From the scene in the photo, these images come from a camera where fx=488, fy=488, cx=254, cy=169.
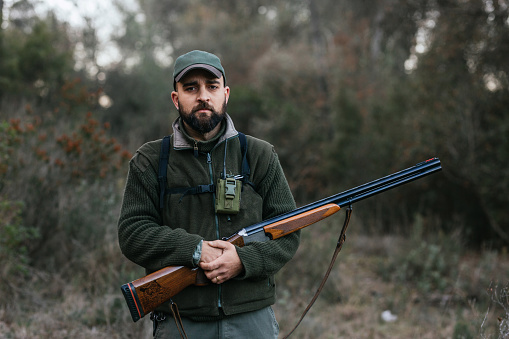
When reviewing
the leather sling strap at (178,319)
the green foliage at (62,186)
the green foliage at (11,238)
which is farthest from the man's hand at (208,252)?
the green foliage at (62,186)

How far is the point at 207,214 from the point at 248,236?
0.25 meters

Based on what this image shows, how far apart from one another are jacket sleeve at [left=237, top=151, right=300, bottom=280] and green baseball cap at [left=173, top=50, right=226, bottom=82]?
0.58m

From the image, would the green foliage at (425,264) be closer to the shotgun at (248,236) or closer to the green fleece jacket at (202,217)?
the shotgun at (248,236)

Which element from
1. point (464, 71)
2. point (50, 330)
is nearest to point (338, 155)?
point (464, 71)

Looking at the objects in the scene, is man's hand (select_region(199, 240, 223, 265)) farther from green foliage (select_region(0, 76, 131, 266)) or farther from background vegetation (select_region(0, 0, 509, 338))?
green foliage (select_region(0, 76, 131, 266))

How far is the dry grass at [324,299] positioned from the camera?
15.1 ft

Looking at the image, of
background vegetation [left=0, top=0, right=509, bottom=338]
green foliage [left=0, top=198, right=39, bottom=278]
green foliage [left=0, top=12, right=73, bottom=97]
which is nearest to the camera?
green foliage [left=0, top=198, right=39, bottom=278]

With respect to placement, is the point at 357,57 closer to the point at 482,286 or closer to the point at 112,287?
the point at 482,286

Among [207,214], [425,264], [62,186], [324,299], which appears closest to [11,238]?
[62,186]

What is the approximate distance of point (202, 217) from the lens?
2574mm

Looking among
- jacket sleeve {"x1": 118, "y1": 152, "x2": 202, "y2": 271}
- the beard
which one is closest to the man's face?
the beard

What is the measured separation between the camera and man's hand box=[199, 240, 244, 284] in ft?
7.90

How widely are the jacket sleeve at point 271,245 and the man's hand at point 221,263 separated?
0.13 ft

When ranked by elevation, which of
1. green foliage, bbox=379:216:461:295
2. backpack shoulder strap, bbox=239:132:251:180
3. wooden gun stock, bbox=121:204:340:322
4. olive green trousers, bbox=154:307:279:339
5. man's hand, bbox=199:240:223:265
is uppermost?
backpack shoulder strap, bbox=239:132:251:180
